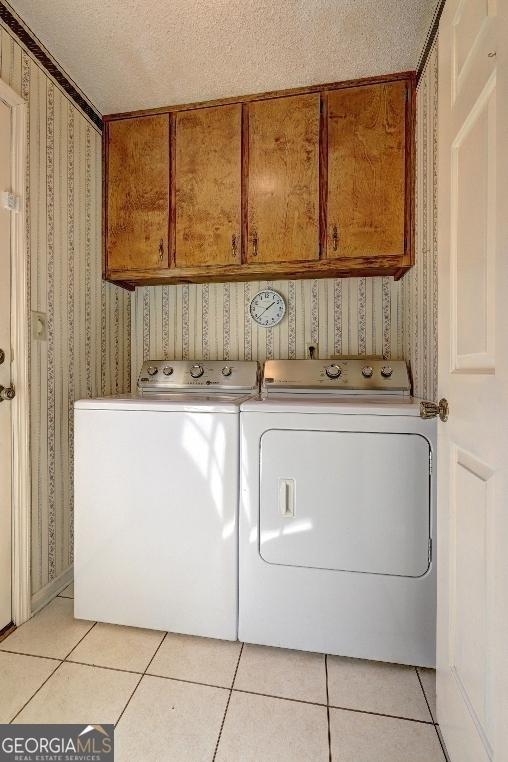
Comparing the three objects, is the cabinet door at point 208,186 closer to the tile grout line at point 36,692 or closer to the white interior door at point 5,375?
the white interior door at point 5,375

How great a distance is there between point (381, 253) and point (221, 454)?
1220mm

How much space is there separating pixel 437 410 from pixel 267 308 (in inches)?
53.3

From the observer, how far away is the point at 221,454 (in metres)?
1.46

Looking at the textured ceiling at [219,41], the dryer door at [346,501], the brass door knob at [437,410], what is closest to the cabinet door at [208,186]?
the textured ceiling at [219,41]

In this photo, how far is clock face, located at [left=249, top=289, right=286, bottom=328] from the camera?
88.0 inches

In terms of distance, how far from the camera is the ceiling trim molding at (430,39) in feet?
4.73

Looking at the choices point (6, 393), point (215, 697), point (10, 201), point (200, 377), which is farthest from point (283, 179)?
point (215, 697)

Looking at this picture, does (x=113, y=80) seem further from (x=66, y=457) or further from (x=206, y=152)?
(x=66, y=457)

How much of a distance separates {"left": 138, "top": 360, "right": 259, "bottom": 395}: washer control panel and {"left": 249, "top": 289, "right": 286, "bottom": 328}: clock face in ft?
0.94

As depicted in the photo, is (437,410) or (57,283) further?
(57,283)

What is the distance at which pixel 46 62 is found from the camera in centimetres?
170

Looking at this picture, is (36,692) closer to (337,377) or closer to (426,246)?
(337,377)

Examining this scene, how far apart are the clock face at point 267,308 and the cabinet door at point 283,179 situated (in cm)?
32

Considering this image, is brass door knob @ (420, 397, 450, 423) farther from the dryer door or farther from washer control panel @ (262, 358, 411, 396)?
washer control panel @ (262, 358, 411, 396)
